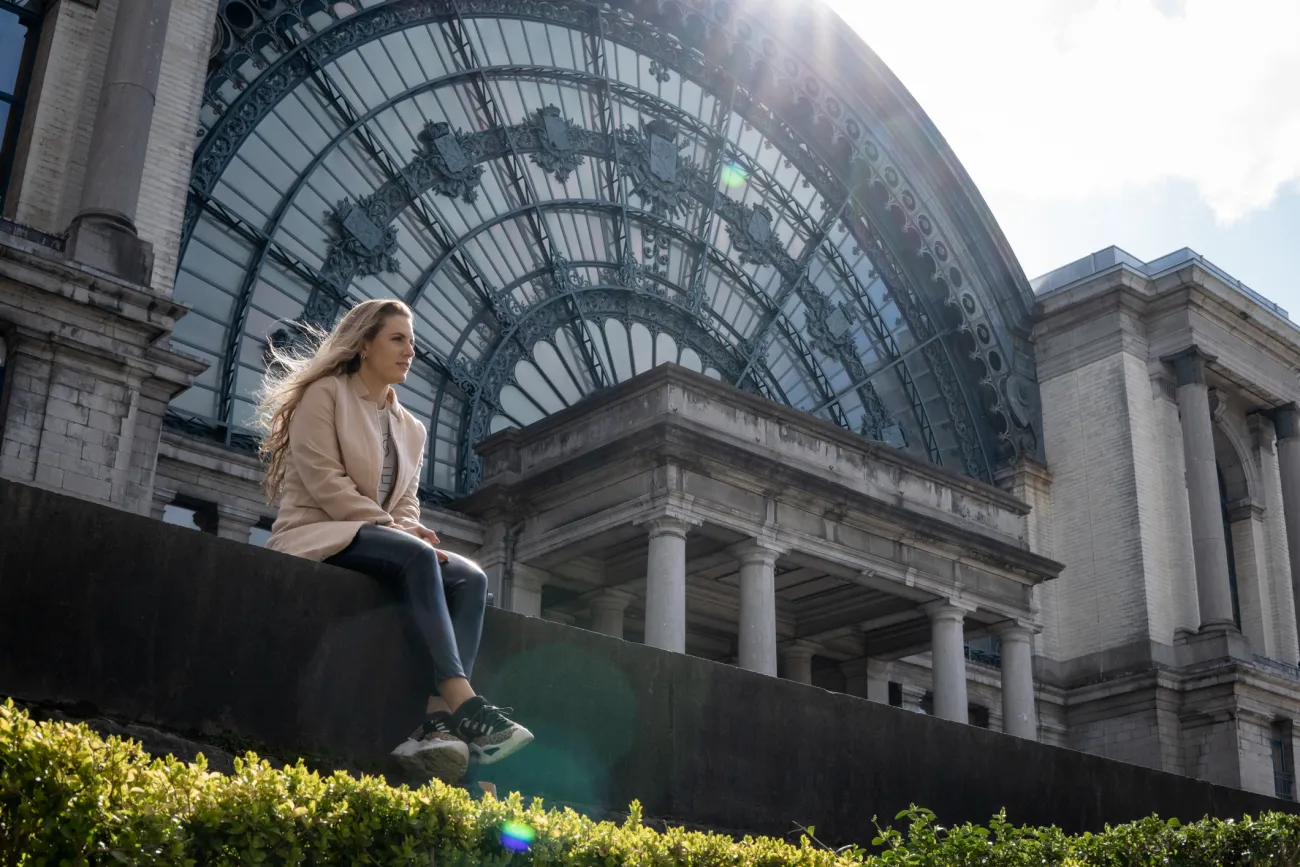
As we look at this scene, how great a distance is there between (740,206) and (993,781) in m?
26.3

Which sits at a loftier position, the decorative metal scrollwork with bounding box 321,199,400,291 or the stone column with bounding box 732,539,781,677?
the decorative metal scrollwork with bounding box 321,199,400,291

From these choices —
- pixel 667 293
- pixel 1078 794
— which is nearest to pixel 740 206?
pixel 667 293

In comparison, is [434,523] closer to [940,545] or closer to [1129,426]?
[940,545]

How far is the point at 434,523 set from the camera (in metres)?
26.7

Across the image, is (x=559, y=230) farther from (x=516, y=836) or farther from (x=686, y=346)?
(x=516, y=836)

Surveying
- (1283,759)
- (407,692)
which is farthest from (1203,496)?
(407,692)

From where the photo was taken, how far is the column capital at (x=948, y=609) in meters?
27.6

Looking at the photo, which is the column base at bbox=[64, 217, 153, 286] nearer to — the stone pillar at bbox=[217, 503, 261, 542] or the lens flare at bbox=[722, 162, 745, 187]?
the stone pillar at bbox=[217, 503, 261, 542]

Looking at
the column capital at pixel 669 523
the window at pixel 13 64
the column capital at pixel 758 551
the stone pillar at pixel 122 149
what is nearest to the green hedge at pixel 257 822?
the stone pillar at pixel 122 149

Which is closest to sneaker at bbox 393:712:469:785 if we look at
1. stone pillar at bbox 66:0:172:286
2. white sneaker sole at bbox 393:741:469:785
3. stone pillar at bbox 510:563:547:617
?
white sneaker sole at bbox 393:741:469:785

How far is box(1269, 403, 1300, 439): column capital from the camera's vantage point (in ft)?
137

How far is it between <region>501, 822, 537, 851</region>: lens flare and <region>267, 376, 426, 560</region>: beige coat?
2240mm

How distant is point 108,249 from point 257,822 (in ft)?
57.0

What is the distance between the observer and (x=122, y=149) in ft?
70.6
